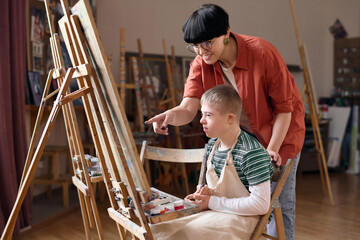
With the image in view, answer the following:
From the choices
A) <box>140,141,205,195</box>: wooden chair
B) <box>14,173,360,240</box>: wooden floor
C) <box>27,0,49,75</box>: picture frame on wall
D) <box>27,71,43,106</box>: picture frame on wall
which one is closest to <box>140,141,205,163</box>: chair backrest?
<box>140,141,205,195</box>: wooden chair

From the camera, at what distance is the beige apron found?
4.10ft

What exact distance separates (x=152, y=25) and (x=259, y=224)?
11.8 feet

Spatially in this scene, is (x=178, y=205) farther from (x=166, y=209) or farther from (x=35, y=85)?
(x=35, y=85)

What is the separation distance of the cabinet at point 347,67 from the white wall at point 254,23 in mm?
117

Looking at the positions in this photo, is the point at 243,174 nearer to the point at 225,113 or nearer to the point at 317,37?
the point at 225,113

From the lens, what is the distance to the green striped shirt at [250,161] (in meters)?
1.28

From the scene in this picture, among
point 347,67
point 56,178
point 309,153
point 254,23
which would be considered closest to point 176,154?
point 56,178

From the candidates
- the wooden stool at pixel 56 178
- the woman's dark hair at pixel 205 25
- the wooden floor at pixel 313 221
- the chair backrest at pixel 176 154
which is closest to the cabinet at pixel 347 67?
the wooden floor at pixel 313 221

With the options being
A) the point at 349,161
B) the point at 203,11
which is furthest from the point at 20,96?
the point at 349,161

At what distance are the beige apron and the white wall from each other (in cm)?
313

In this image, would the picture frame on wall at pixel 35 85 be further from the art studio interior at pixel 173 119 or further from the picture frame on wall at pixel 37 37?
the picture frame on wall at pixel 37 37

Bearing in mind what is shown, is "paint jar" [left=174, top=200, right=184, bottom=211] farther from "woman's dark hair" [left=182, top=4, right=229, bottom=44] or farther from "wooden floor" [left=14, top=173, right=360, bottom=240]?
"wooden floor" [left=14, top=173, right=360, bottom=240]

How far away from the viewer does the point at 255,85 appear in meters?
1.56

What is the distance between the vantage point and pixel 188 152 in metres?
1.73
